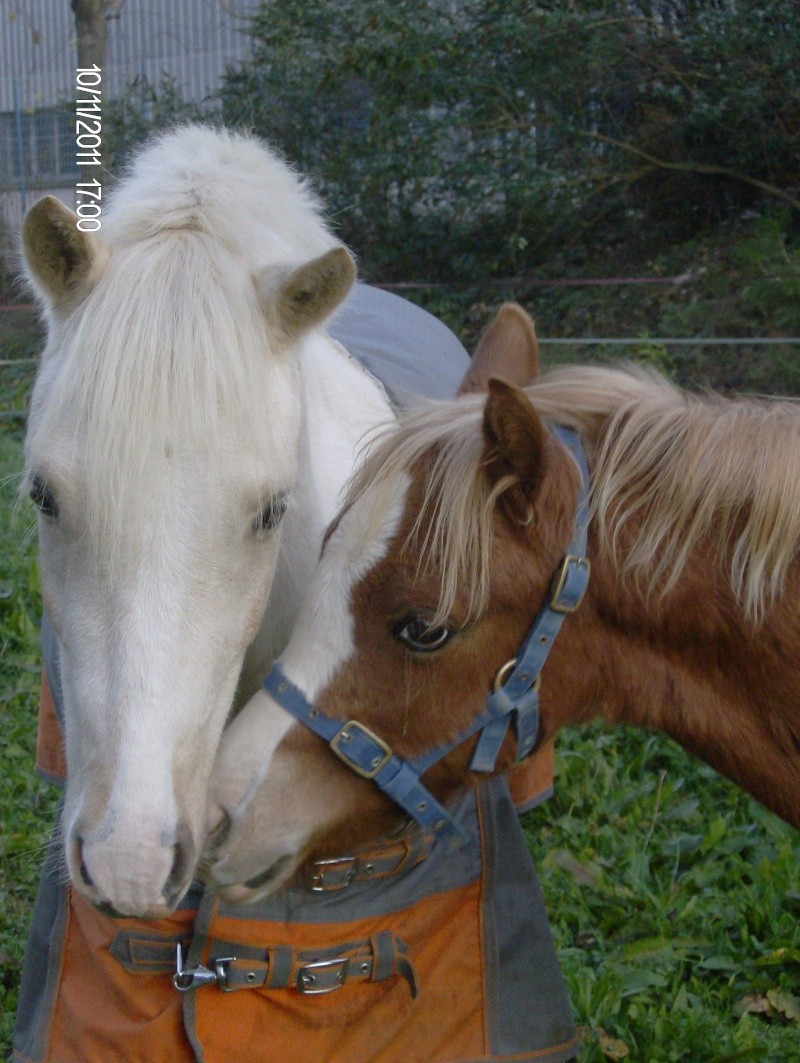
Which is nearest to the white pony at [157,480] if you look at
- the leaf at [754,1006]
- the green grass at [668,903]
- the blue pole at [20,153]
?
the green grass at [668,903]

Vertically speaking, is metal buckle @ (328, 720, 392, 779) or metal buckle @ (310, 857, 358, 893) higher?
metal buckle @ (328, 720, 392, 779)

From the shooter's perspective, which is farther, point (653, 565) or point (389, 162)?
point (389, 162)

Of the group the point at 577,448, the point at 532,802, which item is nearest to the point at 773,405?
the point at 577,448

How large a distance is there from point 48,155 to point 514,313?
854 centimetres

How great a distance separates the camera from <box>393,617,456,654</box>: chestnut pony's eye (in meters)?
1.85

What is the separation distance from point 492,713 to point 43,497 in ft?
2.68

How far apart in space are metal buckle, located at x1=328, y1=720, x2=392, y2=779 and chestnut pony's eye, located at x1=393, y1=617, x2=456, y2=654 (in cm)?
17

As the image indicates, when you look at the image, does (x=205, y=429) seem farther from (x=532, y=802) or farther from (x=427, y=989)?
(x=532, y=802)

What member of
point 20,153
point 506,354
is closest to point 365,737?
point 506,354

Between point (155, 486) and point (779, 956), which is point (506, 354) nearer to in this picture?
point (155, 486)

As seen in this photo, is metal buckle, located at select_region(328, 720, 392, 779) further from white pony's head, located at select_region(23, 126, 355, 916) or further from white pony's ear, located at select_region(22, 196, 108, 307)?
white pony's ear, located at select_region(22, 196, 108, 307)

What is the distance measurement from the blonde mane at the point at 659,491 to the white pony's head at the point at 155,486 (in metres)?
0.27

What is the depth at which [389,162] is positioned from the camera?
30.1ft

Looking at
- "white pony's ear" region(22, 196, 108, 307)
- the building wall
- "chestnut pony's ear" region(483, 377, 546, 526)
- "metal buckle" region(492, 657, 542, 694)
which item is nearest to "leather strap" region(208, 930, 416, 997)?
"metal buckle" region(492, 657, 542, 694)
